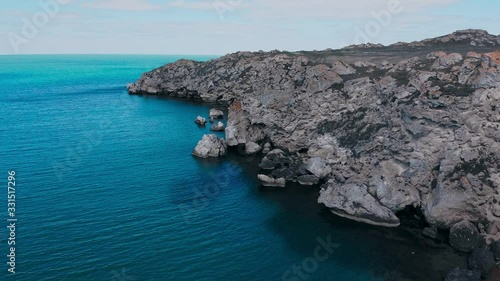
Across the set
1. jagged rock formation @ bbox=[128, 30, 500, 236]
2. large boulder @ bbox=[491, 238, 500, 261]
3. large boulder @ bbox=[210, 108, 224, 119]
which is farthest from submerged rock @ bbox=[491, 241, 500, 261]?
large boulder @ bbox=[210, 108, 224, 119]

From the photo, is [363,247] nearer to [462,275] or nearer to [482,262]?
[462,275]

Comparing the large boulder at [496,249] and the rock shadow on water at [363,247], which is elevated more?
the large boulder at [496,249]

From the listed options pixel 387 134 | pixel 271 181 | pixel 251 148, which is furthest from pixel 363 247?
pixel 251 148

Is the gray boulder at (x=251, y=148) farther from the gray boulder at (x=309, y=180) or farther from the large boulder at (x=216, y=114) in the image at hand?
the large boulder at (x=216, y=114)

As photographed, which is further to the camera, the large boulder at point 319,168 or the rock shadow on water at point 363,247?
the large boulder at point 319,168

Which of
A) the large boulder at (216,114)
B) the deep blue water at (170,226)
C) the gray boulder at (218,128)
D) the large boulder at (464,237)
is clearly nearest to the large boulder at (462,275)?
the deep blue water at (170,226)

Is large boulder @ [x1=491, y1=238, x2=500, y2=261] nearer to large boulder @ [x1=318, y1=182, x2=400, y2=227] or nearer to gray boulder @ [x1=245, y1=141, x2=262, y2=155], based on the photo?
large boulder @ [x1=318, y1=182, x2=400, y2=227]

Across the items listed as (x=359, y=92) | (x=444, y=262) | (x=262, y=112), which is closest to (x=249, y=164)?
(x=262, y=112)
